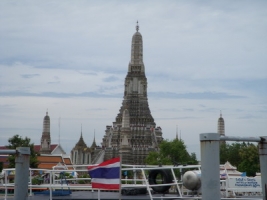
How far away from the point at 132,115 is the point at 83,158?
56.4 feet

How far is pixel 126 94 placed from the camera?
117 meters

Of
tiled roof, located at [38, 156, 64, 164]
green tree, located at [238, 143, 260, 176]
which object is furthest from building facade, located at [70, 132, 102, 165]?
green tree, located at [238, 143, 260, 176]

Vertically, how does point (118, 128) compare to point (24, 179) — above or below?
above

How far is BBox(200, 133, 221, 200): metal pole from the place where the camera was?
969 cm

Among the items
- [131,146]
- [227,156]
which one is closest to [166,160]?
[227,156]

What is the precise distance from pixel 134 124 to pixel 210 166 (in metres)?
102

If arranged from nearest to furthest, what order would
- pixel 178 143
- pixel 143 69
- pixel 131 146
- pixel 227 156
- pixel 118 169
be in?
pixel 118 169, pixel 178 143, pixel 227 156, pixel 131 146, pixel 143 69

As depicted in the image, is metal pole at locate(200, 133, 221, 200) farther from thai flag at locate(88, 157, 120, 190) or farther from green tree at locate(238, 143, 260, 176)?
green tree at locate(238, 143, 260, 176)

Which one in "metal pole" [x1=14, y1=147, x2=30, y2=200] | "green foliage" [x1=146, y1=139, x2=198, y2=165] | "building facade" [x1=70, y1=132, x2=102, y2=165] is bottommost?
"metal pole" [x1=14, y1=147, x2=30, y2=200]

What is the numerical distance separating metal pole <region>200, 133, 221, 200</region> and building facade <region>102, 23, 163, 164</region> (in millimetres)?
96616

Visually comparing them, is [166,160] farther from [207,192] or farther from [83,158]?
[207,192]

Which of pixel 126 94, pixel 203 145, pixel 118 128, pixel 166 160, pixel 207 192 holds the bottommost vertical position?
pixel 207 192

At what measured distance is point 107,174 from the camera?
11.7 meters

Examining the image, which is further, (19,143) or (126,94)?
(126,94)
